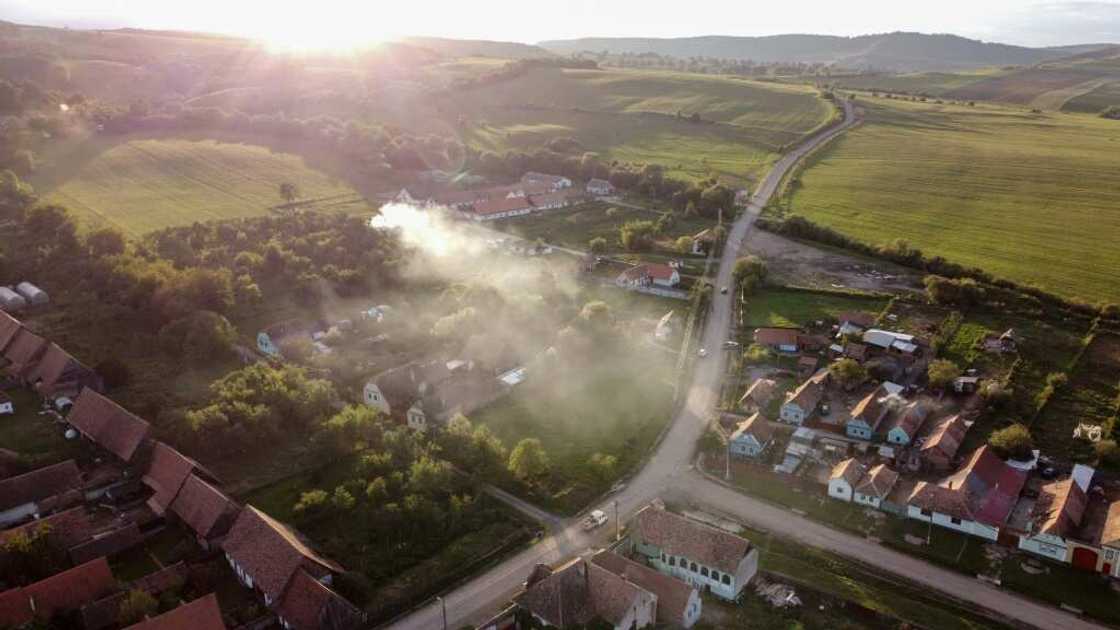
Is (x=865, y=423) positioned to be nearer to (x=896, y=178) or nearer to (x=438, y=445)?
(x=438, y=445)

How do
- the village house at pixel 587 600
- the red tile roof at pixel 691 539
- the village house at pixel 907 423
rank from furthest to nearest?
the village house at pixel 907 423 → the red tile roof at pixel 691 539 → the village house at pixel 587 600

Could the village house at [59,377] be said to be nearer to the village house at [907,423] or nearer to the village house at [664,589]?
the village house at [664,589]

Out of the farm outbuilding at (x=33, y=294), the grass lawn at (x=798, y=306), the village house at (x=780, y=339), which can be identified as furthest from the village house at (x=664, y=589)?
the farm outbuilding at (x=33, y=294)

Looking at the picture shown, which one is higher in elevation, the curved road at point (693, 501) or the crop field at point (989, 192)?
the crop field at point (989, 192)

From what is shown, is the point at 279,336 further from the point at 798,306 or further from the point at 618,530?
the point at 798,306

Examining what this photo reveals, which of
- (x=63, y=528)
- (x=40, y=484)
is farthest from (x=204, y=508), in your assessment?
(x=40, y=484)

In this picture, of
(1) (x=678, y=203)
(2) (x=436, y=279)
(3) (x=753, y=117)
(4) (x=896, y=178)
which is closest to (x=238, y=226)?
(2) (x=436, y=279)

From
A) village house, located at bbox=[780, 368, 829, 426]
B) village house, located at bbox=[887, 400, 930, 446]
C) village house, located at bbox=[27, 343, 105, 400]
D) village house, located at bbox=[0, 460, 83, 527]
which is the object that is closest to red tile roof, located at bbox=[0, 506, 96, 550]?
village house, located at bbox=[0, 460, 83, 527]
